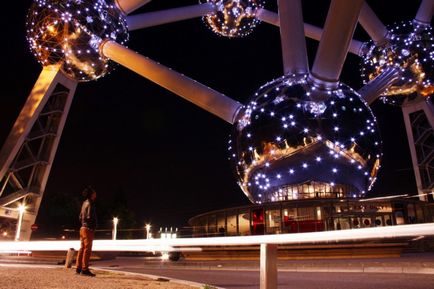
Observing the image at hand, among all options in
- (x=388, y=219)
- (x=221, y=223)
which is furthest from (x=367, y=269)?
(x=221, y=223)

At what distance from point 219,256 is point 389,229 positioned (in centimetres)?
1497

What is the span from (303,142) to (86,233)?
9.86 m

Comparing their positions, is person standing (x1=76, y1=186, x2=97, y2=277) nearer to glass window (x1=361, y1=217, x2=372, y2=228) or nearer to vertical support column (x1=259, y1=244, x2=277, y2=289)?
vertical support column (x1=259, y1=244, x2=277, y2=289)

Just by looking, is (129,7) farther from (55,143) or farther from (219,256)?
(219,256)

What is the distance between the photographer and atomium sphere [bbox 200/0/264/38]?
80.4ft

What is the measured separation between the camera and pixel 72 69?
25.2 metres

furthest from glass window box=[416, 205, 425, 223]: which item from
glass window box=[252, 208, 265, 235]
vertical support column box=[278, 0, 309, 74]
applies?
vertical support column box=[278, 0, 309, 74]

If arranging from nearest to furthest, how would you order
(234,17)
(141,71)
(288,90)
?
(288,90)
(141,71)
(234,17)

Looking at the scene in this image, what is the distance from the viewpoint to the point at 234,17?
24.8 metres

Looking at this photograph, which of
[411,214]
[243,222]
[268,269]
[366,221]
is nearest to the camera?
[268,269]

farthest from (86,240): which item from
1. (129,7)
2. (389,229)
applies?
(129,7)

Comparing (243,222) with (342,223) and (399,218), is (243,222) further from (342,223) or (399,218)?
(399,218)

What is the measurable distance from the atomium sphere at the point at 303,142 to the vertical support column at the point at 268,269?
450 inches

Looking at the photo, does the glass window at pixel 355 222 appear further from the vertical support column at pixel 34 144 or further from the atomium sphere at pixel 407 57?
the vertical support column at pixel 34 144
